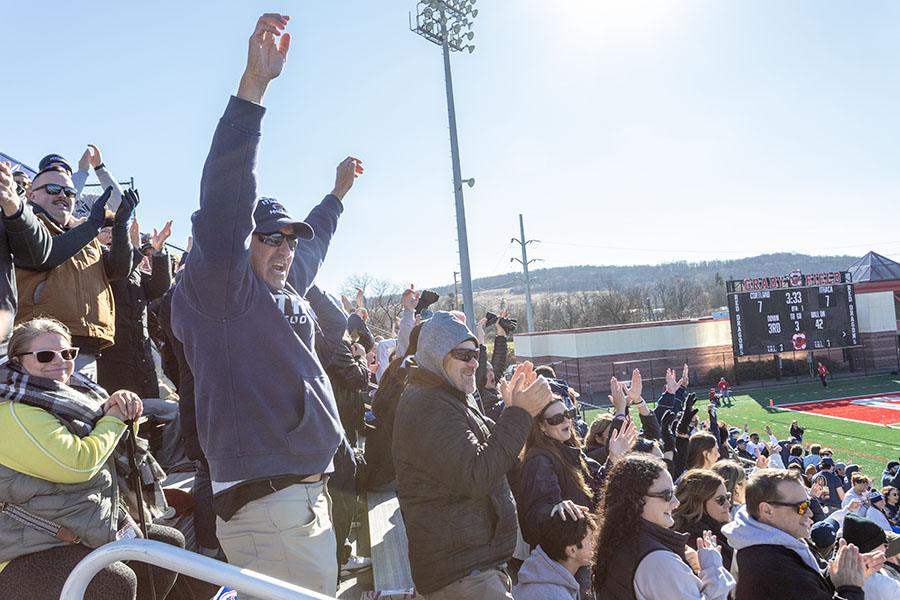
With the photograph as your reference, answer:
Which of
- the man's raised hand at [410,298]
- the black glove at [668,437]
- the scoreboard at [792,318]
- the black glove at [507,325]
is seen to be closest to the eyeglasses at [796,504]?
the black glove at [668,437]

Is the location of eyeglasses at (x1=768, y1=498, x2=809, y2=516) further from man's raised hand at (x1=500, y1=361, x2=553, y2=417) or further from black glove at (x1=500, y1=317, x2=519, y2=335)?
black glove at (x1=500, y1=317, x2=519, y2=335)

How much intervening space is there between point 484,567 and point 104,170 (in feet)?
12.2

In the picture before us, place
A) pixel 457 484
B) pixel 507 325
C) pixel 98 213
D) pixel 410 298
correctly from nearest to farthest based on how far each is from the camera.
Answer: pixel 457 484 → pixel 98 213 → pixel 410 298 → pixel 507 325

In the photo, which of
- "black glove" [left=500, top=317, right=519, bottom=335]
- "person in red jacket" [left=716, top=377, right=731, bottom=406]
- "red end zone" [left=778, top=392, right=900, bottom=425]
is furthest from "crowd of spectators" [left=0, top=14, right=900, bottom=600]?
Result: "person in red jacket" [left=716, top=377, right=731, bottom=406]

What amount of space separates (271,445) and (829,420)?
2967cm

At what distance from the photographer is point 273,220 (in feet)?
7.19

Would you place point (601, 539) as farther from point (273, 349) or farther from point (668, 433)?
point (668, 433)

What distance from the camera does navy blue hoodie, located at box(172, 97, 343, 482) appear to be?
5.97 ft

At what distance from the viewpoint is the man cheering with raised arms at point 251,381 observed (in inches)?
72.0

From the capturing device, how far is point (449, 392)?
8.61 ft

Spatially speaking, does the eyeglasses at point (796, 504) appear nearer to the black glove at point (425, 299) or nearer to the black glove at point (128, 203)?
the black glove at point (425, 299)

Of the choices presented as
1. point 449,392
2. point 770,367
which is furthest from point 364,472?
point 770,367

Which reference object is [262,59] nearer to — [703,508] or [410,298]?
[410,298]

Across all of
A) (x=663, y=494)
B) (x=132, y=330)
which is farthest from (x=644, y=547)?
(x=132, y=330)
